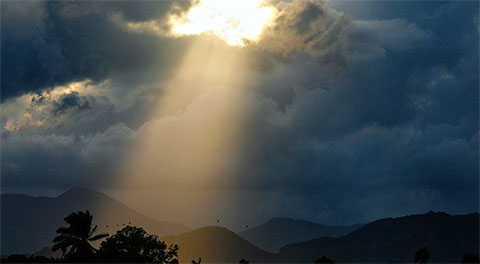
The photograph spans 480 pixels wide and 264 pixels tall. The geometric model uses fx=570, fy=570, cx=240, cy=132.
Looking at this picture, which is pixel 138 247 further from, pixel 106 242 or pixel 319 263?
pixel 319 263

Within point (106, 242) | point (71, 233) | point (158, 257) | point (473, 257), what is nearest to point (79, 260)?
point (71, 233)

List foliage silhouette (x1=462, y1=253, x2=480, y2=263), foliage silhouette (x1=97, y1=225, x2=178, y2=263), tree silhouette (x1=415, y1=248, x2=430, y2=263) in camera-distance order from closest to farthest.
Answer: foliage silhouette (x1=462, y1=253, x2=480, y2=263)
foliage silhouette (x1=97, y1=225, x2=178, y2=263)
tree silhouette (x1=415, y1=248, x2=430, y2=263)

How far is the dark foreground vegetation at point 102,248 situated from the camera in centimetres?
13362

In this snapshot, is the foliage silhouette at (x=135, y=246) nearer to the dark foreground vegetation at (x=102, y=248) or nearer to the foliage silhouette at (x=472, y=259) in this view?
the dark foreground vegetation at (x=102, y=248)

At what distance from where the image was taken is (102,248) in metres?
163

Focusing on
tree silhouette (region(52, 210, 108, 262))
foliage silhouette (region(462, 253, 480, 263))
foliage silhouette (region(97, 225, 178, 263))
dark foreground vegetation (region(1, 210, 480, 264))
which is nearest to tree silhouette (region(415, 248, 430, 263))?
dark foreground vegetation (region(1, 210, 480, 264))

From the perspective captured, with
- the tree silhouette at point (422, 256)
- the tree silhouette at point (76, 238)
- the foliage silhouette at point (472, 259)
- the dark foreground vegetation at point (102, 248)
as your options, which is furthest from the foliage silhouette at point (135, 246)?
the foliage silhouette at point (472, 259)

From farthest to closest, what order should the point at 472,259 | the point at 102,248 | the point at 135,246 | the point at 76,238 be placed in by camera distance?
the point at 135,246 < the point at 102,248 < the point at 472,259 < the point at 76,238

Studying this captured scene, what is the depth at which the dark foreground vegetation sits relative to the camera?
438ft

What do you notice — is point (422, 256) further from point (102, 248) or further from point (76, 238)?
point (76, 238)

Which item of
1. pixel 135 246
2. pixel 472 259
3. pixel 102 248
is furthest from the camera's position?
pixel 135 246

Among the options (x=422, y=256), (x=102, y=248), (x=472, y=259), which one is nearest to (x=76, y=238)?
(x=102, y=248)

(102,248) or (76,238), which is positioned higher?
(102,248)

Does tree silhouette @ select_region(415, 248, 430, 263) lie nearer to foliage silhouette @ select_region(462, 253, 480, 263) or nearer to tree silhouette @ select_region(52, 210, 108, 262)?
foliage silhouette @ select_region(462, 253, 480, 263)
